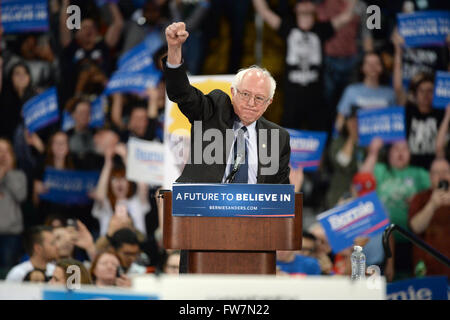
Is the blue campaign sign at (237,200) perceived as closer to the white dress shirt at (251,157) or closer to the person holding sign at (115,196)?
the white dress shirt at (251,157)

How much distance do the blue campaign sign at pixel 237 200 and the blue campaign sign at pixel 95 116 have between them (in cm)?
458

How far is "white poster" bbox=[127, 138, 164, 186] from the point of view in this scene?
22.8ft

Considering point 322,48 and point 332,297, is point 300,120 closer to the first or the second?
point 322,48

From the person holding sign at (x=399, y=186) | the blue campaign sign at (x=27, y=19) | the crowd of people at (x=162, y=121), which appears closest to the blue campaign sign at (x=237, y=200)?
the crowd of people at (x=162, y=121)

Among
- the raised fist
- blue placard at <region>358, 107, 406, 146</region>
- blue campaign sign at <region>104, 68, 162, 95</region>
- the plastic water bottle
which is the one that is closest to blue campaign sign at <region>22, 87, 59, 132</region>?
blue campaign sign at <region>104, 68, 162, 95</region>

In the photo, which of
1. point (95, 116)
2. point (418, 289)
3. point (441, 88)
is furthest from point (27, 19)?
point (418, 289)

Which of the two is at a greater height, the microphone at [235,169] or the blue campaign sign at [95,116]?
the blue campaign sign at [95,116]

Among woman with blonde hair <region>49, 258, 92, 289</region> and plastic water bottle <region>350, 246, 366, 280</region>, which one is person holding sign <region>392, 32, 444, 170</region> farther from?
plastic water bottle <region>350, 246, 366, 280</region>

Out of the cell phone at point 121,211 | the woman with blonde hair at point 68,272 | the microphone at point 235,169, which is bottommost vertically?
the woman with blonde hair at point 68,272

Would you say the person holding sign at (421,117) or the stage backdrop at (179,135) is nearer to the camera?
the stage backdrop at (179,135)

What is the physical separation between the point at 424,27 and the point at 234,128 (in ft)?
14.3

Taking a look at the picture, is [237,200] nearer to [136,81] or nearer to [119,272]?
[119,272]

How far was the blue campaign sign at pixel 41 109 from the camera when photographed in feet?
24.7

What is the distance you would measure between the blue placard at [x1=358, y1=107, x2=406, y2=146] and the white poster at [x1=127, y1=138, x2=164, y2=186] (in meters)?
1.95
